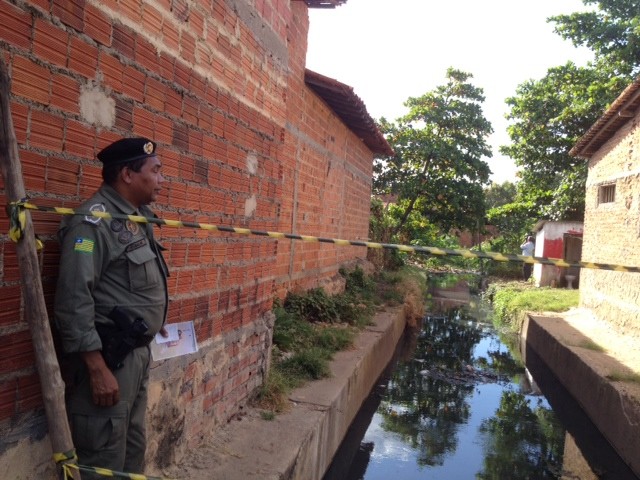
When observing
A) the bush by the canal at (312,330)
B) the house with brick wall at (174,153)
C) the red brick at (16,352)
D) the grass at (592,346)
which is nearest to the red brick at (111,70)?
the house with brick wall at (174,153)

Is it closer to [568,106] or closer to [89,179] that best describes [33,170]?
[89,179]

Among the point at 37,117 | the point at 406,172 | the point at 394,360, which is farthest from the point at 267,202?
the point at 406,172

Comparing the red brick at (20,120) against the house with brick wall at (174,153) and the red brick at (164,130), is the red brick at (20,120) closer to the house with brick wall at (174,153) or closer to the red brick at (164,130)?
the house with brick wall at (174,153)

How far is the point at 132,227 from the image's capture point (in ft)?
8.00

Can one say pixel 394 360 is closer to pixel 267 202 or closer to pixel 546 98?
pixel 267 202

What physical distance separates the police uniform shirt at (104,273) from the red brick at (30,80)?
44 cm

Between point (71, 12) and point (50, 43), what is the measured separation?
19 cm

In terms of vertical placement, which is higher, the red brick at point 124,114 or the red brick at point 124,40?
the red brick at point 124,40

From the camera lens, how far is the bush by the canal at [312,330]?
5.21 metres

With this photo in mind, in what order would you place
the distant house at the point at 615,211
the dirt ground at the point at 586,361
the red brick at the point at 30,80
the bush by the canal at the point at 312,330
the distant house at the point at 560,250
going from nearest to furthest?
the red brick at the point at 30,80, the dirt ground at the point at 586,361, the bush by the canal at the point at 312,330, the distant house at the point at 615,211, the distant house at the point at 560,250

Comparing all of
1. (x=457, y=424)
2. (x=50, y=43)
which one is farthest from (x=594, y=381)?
(x=50, y=43)

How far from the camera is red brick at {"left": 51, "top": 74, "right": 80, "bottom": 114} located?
7.30 feet

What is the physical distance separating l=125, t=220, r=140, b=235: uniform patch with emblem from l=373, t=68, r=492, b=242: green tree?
58.1ft

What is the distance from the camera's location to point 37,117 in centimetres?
215
